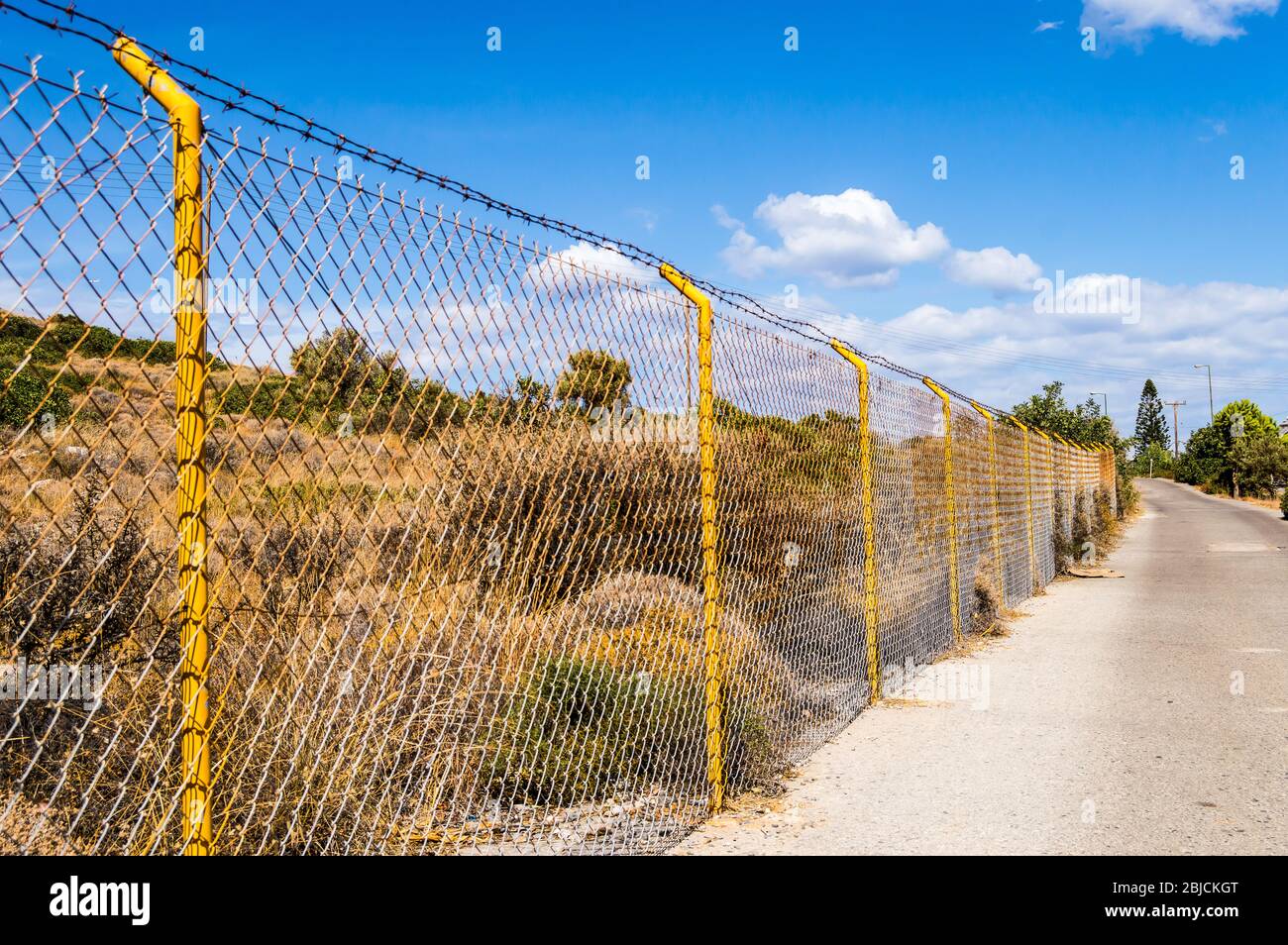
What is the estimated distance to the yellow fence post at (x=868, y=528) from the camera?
21.7 feet

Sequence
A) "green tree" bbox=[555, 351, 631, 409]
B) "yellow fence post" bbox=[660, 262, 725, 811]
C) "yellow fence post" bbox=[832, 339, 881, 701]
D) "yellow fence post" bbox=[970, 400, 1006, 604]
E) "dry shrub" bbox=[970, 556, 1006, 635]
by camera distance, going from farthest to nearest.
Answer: "yellow fence post" bbox=[970, 400, 1006, 604] → "dry shrub" bbox=[970, 556, 1006, 635] → "yellow fence post" bbox=[832, 339, 881, 701] → "yellow fence post" bbox=[660, 262, 725, 811] → "green tree" bbox=[555, 351, 631, 409]

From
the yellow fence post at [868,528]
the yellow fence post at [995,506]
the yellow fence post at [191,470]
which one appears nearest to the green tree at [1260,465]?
the yellow fence post at [995,506]

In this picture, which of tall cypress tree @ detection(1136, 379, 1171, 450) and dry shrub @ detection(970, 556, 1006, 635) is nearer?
dry shrub @ detection(970, 556, 1006, 635)

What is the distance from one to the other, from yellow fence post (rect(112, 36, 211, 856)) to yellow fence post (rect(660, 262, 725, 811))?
254cm

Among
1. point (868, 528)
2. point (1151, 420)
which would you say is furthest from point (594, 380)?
point (1151, 420)

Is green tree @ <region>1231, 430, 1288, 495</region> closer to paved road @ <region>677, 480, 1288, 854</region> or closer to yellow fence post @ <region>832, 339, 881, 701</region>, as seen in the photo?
paved road @ <region>677, 480, 1288, 854</region>

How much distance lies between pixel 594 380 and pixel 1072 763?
11.1 feet

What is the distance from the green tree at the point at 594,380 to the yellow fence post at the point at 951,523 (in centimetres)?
506

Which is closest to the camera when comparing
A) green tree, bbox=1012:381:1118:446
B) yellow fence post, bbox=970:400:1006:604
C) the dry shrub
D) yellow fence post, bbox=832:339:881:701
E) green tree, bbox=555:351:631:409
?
green tree, bbox=555:351:631:409

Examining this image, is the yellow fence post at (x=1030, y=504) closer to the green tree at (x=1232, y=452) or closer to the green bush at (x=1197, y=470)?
the green tree at (x=1232, y=452)

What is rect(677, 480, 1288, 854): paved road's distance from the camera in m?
4.20

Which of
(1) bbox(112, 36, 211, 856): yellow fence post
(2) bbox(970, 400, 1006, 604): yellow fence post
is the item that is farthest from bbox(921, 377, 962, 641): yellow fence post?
(1) bbox(112, 36, 211, 856): yellow fence post

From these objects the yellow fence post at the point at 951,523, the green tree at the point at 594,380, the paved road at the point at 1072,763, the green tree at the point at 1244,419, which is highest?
the green tree at the point at 1244,419
